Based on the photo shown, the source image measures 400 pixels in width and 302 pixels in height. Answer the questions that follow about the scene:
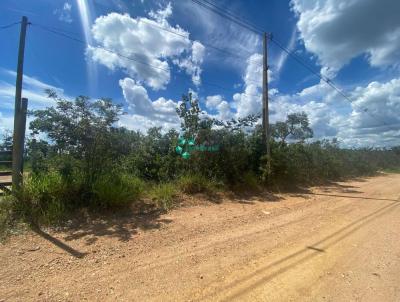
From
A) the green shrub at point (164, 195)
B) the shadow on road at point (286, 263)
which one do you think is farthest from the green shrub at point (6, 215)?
the shadow on road at point (286, 263)

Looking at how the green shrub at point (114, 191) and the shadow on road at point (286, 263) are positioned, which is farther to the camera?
the green shrub at point (114, 191)

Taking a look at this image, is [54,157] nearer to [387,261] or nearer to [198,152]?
[198,152]

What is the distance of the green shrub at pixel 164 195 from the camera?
20.4ft

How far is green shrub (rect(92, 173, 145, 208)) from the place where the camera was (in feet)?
17.9

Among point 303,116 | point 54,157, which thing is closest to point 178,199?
point 54,157

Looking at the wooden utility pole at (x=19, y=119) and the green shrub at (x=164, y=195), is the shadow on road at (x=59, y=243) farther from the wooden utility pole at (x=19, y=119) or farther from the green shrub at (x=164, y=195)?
the green shrub at (x=164, y=195)

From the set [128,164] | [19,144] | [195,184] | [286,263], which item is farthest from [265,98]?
[19,144]

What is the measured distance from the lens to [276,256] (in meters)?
3.59

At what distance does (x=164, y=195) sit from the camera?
21.3 ft

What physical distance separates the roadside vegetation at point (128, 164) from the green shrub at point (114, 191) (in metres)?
0.02

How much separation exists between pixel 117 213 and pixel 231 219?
2.71 m

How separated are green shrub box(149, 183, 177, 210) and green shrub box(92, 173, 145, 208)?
0.44m

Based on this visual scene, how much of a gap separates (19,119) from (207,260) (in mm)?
5352

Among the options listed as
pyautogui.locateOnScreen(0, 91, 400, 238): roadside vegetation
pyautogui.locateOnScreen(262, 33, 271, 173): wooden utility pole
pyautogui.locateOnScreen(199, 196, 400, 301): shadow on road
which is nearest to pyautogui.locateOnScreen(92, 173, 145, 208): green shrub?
pyautogui.locateOnScreen(0, 91, 400, 238): roadside vegetation
